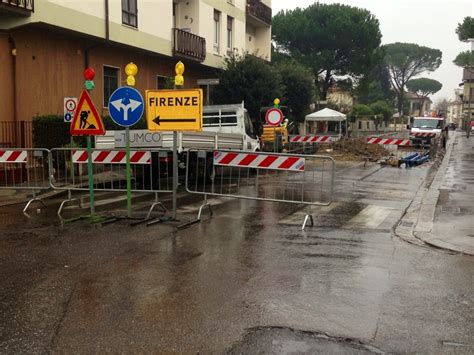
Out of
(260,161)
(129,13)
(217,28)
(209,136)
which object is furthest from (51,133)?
(217,28)

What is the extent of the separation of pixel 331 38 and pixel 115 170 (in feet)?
140

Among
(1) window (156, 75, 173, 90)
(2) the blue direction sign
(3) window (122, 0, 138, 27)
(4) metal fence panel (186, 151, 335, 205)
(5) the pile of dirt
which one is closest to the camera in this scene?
(2) the blue direction sign

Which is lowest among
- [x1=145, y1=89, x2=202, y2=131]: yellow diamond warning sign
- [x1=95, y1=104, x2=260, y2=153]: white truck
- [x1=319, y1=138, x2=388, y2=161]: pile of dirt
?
[x1=319, y1=138, x2=388, y2=161]: pile of dirt

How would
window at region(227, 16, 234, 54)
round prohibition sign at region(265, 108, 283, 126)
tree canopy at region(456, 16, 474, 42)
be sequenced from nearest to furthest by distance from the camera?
1. round prohibition sign at region(265, 108, 283, 126)
2. window at region(227, 16, 234, 54)
3. tree canopy at region(456, 16, 474, 42)

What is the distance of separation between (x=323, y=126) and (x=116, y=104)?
32.4 m

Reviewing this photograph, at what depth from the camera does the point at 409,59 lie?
9812 centimetres

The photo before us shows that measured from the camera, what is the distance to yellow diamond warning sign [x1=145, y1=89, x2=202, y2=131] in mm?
8281

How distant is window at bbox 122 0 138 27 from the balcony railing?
2.60 m

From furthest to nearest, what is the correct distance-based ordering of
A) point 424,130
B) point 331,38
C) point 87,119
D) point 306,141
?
point 331,38 < point 424,130 < point 306,141 < point 87,119

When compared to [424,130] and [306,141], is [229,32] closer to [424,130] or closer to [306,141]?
[306,141]

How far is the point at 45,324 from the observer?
4.24 metres

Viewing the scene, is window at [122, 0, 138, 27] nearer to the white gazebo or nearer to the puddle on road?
A: the puddle on road

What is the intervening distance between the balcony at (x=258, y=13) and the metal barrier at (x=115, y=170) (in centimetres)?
1921

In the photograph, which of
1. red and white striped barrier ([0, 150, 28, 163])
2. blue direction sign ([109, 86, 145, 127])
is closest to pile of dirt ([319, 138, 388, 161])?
red and white striped barrier ([0, 150, 28, 163])
